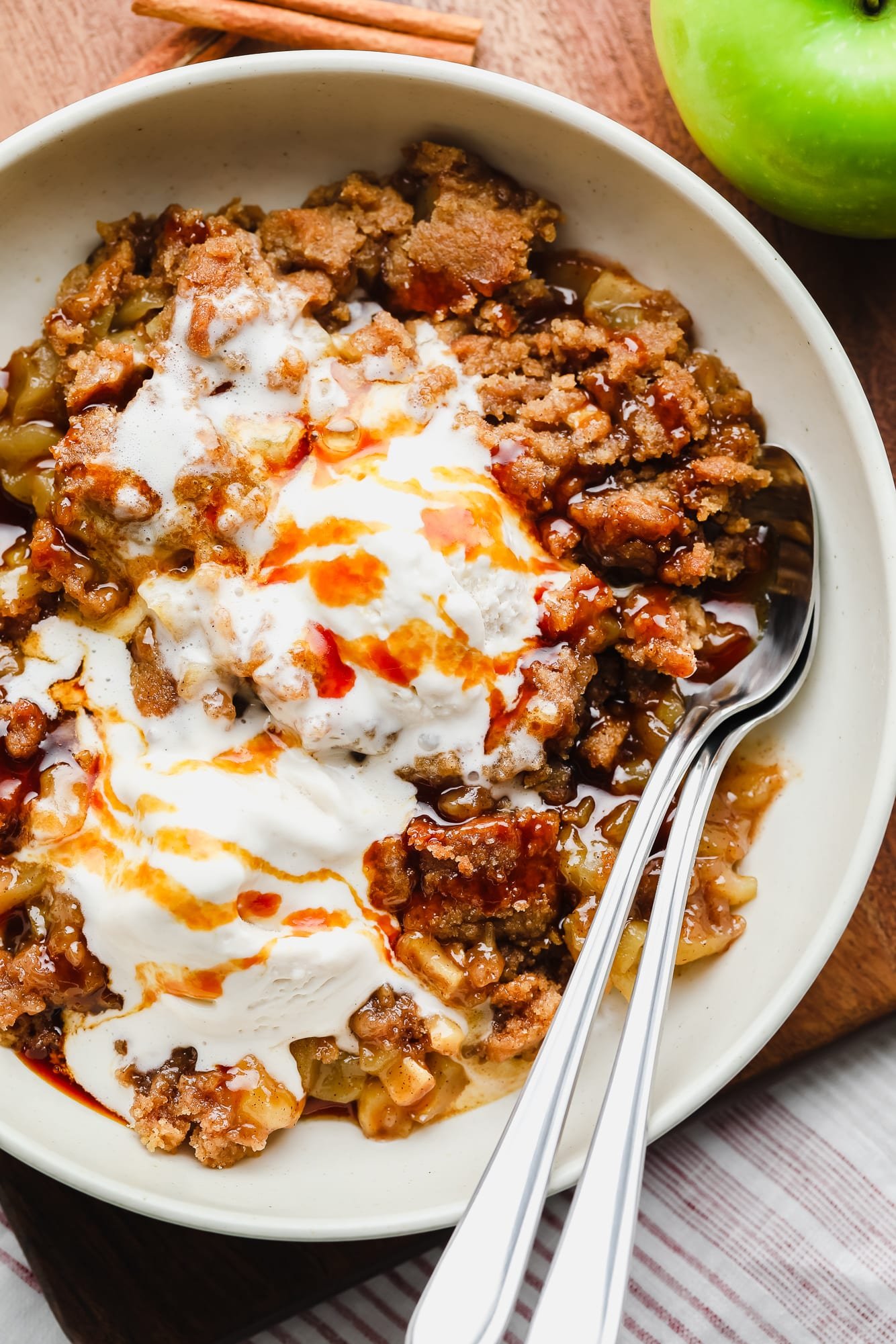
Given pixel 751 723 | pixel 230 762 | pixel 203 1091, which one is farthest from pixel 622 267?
pixel 203 1091

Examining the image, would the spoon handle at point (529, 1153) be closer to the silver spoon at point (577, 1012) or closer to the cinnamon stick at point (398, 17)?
the silver spoon at point (577, 1012)

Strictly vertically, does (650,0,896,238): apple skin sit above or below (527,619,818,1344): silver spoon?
above

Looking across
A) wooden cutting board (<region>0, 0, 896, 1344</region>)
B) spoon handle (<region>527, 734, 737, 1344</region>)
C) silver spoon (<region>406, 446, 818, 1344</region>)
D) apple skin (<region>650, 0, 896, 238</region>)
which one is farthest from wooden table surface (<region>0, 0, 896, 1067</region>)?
spoon handle (<region>527, 734, 737, 1344</region>)

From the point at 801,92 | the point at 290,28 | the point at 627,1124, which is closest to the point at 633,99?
the point at 801,92

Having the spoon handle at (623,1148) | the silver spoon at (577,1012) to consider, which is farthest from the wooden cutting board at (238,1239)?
the spoon handle at (623,1148)

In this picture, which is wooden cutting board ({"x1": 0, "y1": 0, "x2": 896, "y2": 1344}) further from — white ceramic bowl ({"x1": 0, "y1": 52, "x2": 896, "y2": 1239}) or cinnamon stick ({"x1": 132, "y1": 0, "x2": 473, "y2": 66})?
white ceramic bowl ({"x1": 0, "y1": 52, "x2": 896, "y2": 1239})
